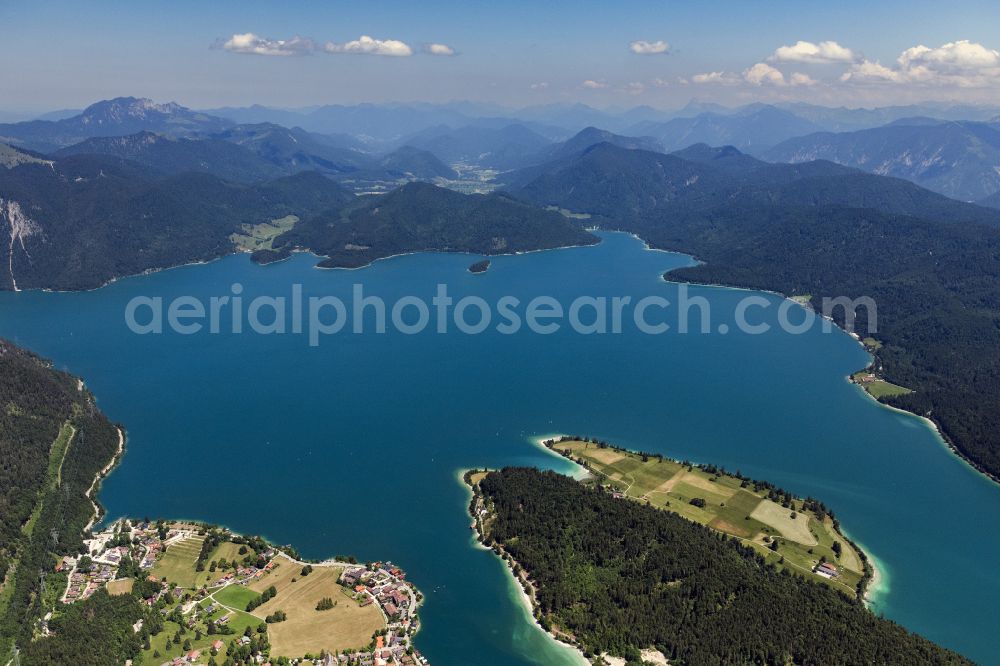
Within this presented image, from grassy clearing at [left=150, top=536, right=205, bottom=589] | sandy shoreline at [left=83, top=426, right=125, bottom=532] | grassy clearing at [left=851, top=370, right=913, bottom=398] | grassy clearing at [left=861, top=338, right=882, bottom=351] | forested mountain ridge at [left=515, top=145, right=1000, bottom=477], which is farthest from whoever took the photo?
grassy clearing at [left=861, top=338, right=882, bottom=351]

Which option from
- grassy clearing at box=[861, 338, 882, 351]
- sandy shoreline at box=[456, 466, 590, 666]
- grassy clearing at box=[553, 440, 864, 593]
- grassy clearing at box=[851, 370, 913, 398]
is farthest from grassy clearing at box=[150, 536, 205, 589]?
grassy clearing at box=[861, 338, 882, 351]

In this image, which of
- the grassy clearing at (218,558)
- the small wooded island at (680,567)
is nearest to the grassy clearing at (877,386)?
the small wooded island at (680,567)

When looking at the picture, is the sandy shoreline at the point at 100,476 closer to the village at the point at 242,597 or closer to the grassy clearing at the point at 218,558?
the village at the point at 242,597

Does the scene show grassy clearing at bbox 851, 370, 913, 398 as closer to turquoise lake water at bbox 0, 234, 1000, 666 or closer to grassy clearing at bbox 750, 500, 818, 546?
turquoise lake water at bbox 0, 234, 1000, 666

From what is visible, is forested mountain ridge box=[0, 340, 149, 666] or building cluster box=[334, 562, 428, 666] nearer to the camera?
building cluster box=[334, 562, 428, 666]

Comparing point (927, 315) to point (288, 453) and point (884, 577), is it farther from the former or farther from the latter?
point (288, 453)

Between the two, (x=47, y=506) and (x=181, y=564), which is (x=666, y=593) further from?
(x=47, y=506)

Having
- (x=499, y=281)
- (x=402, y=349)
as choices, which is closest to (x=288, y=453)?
(x=402, y=349)
